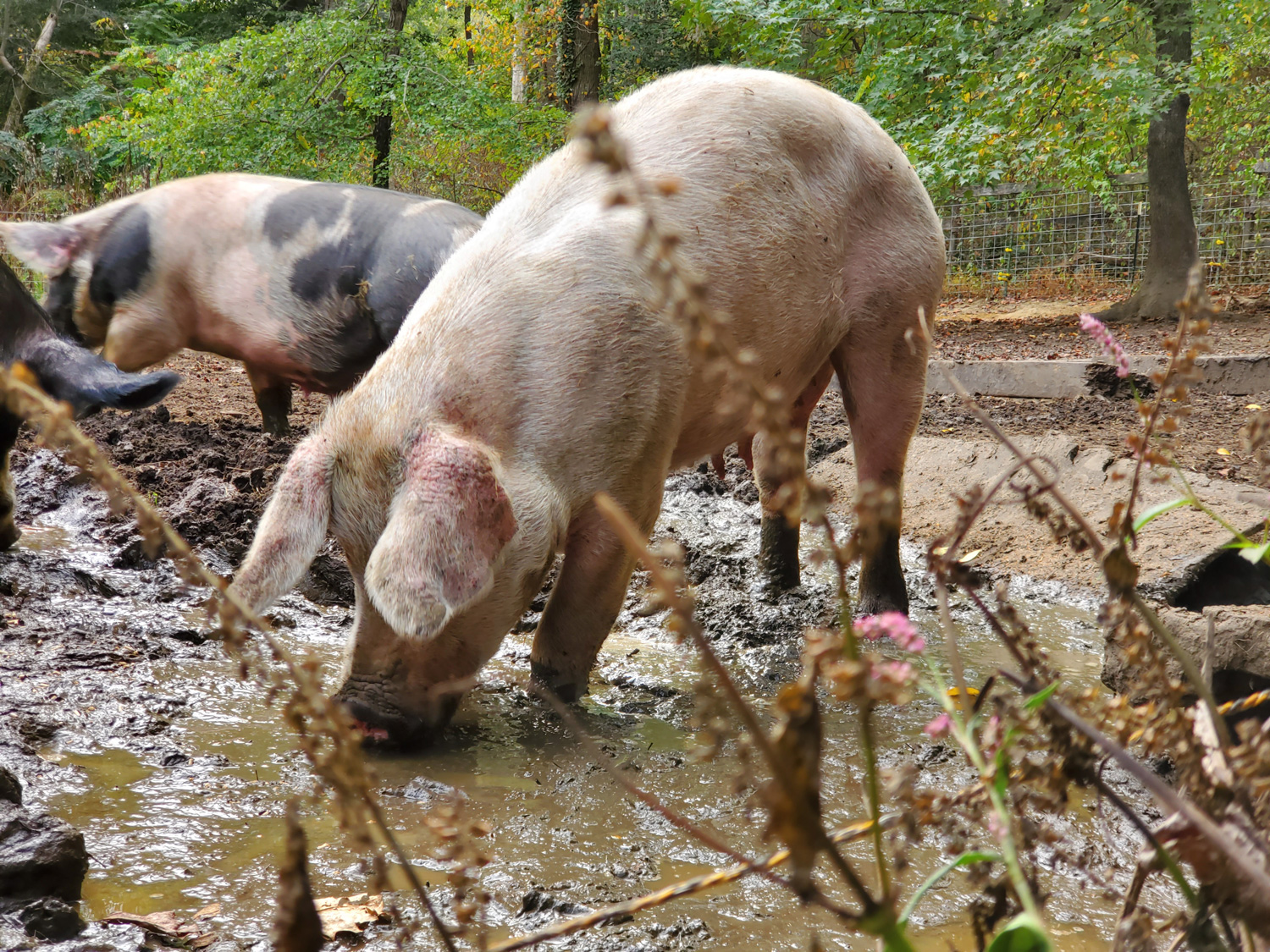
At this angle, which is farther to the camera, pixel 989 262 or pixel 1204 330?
pixel 989 262

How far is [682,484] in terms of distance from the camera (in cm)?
A: 644

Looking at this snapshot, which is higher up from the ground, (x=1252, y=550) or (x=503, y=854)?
(x=1252, y=550)

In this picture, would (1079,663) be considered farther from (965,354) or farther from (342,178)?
(342,178)

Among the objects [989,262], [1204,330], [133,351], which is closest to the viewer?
[1204,330]

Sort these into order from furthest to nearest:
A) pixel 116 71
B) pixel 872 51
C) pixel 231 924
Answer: pixel 116 71
pixel 872 51
pixel 231 924

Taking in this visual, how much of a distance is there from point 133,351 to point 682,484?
3.07 metres

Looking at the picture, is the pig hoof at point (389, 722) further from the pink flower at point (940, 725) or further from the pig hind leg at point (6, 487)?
the pig hind leg at point (6, 487)

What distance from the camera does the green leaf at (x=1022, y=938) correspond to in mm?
718

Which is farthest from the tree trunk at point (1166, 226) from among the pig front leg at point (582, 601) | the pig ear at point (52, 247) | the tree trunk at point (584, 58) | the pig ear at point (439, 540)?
the pig ear at point (439, 540)

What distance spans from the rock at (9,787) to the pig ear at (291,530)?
22.2 inches

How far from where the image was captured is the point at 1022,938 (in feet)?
2.49

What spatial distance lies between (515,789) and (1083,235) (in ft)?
59.6

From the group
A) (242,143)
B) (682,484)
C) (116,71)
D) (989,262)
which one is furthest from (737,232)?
(116,71)

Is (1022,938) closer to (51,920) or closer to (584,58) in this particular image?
(51,920)
